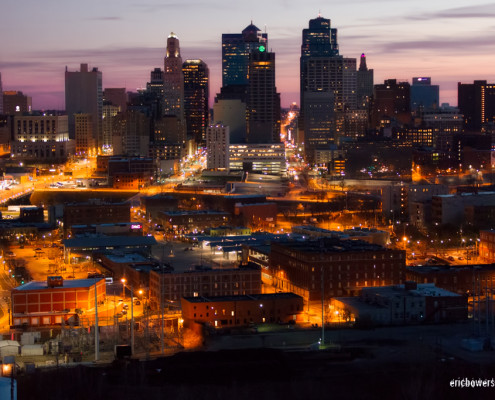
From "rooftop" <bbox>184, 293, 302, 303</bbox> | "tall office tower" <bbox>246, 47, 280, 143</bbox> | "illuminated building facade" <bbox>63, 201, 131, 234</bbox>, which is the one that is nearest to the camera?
"rooftop" <bbox>184, 293, 302, 303</bbox>

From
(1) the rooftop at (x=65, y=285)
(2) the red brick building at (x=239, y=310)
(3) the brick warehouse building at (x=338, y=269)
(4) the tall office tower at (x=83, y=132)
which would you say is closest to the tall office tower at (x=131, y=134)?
(4) the tall office tower at (x=83, y=132)

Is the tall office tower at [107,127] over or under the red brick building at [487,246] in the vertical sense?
over

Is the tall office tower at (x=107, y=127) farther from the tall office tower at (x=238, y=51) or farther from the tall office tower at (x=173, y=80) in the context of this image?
the tall office tower at (x=238, y=51)

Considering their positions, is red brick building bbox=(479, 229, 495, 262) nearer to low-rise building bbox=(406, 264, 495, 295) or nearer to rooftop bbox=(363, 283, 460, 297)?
low-rise building bbox=(406, 264, 495, 295)

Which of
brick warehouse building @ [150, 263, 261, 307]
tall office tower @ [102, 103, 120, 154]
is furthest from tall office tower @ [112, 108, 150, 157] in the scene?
brick warehouse building @ [150, 263, 261, 307]

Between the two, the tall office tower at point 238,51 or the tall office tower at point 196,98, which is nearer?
the tall office tower at point 196,98

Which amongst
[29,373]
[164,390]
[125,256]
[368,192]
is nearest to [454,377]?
[164,390]

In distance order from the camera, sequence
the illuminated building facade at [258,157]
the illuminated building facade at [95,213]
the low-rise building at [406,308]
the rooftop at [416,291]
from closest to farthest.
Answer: the low-rise building at [406,308] → the rooftop at [416,291] → the illuminated building facade at [95,213] → the illuminated building facade at [258,157]
